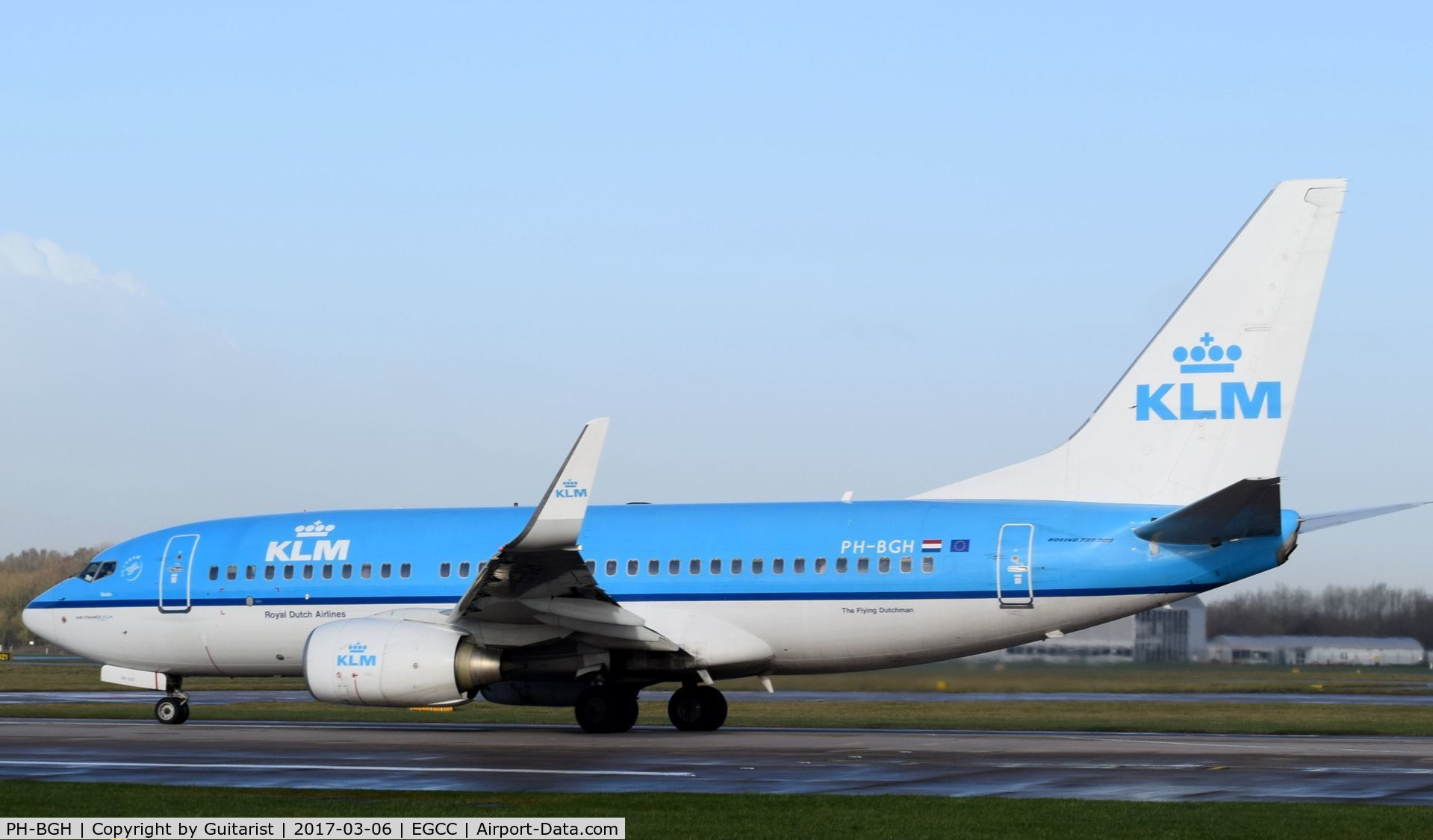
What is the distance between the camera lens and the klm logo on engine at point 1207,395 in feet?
73.6

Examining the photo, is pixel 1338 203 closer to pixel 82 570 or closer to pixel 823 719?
pixel 823 719

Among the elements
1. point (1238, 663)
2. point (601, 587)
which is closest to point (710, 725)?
point (601, 587)

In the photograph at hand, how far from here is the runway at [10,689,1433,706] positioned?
34.4 metres


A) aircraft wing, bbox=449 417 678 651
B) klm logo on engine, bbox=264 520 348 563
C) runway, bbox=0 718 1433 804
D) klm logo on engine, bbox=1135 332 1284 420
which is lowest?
runway, bbox=0 718 1433 804

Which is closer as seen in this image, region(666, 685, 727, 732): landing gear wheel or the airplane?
the airplane

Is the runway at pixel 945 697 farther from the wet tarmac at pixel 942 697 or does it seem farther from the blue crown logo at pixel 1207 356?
the blue crown logo at pixel 1207 356

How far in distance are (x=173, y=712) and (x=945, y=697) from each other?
17.6 metres

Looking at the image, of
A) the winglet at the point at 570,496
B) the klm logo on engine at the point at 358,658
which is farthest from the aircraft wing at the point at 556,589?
the klm logo on engine at the point at 358,658

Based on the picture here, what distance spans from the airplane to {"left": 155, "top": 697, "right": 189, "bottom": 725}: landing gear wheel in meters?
2.33

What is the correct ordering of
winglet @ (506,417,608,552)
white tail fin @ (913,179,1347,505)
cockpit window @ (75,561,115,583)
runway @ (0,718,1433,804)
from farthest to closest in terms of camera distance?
cockpit window @ (75,561,115,583), white tail fin @ (913,179,1347,505), winglet @ (506,417,608,552), runway @ (0,718,1433,804)

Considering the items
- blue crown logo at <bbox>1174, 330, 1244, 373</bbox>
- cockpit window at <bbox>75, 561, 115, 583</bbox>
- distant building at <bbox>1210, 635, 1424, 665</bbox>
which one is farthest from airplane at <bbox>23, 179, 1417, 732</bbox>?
distant building at <bbox>1210, 635, 1424, 665</bbox>

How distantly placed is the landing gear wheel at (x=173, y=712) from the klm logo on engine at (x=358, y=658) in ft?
19.4

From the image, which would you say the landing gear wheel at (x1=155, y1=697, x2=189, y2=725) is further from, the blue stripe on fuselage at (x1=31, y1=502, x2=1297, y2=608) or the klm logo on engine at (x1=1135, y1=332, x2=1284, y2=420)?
the klm logo on engine at (x1=1135, y1=332, x2=1284, y2=420)

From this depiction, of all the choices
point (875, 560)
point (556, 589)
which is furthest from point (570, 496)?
point (875, 560)
